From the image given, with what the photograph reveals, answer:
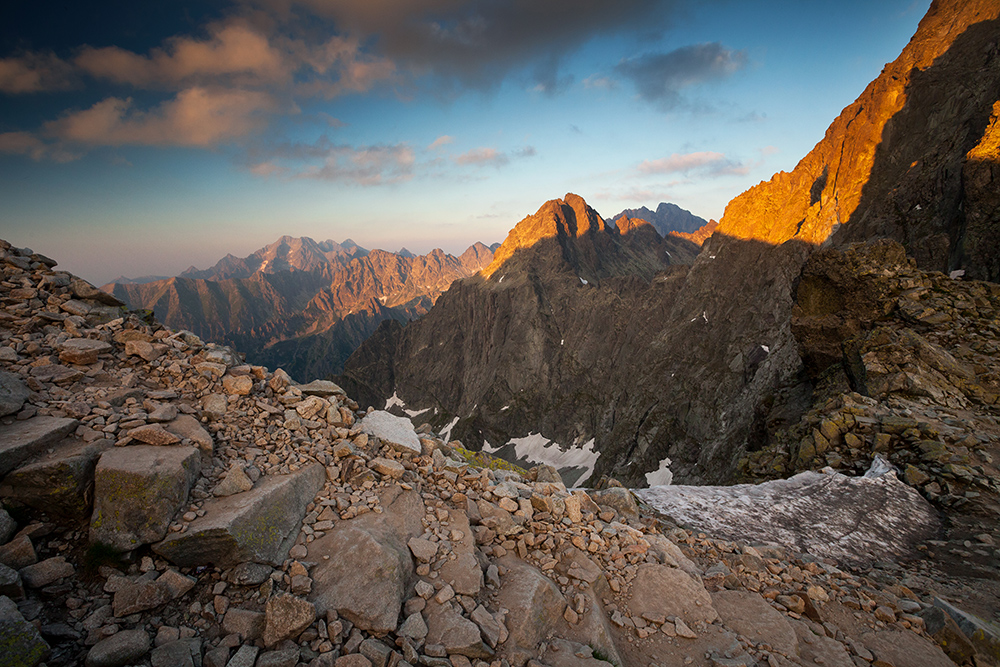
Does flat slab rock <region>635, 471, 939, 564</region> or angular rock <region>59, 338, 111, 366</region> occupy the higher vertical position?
angular rock <region>59, 338, 111, 366</region>

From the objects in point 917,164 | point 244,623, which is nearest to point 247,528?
point 244,623

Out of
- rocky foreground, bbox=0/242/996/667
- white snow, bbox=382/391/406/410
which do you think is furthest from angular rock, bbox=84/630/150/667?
white snow, bbox=382/391/406/410

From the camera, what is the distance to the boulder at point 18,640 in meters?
3.47

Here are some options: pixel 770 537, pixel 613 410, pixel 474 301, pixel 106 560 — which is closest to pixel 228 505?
pixel 106 560

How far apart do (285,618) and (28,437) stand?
4.40 metres

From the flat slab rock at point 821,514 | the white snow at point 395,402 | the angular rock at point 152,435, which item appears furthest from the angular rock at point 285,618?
the white snow at point 395,402

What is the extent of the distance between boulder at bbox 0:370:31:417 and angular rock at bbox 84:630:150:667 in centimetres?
406

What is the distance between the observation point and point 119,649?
3.80 metres

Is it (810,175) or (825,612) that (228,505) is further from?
(810,175)

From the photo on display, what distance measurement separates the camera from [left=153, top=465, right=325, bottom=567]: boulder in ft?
16.3

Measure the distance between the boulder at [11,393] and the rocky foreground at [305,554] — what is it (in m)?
0.03

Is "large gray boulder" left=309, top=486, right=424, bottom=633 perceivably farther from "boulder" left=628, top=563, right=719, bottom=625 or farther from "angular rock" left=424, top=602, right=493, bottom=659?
"boulder" left=628, top=563, right=719, bottom=625

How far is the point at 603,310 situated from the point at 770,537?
130953 millimetres

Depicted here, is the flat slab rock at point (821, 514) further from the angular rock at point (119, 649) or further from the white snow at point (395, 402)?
the white snow at point (395, 402)
